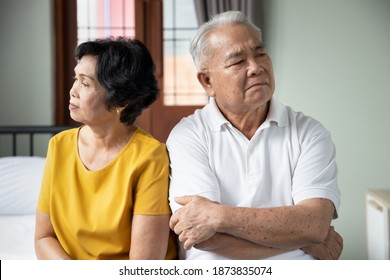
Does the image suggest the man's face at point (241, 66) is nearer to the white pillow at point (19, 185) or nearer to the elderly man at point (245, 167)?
the elderly man at point (245, 167)

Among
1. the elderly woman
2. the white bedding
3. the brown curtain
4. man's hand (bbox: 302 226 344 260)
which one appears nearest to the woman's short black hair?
the elderly woman

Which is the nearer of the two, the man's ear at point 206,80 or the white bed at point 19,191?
the man's ear at point 206,80

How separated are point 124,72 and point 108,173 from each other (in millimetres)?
143

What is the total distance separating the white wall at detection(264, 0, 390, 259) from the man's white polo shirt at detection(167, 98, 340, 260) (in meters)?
1.42

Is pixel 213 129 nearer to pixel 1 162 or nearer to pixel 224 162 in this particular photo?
pixel 224 162

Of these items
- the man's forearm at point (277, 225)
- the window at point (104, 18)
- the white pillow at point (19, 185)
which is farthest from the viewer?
the window at point (104, 18)

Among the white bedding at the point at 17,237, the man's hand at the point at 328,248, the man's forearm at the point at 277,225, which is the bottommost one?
the white bedding at the point at 17,237

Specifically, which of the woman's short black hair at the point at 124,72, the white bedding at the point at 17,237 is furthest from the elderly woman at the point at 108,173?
the white bedding at the point at 17,237

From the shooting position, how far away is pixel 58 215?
3.03 feet

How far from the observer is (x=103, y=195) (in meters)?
0.90

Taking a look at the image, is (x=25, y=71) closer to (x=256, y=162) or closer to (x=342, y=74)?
(x=342, y=74)

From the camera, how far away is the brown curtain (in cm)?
235

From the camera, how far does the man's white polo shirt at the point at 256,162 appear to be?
918 millimetres

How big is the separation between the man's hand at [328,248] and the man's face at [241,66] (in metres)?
0.22
